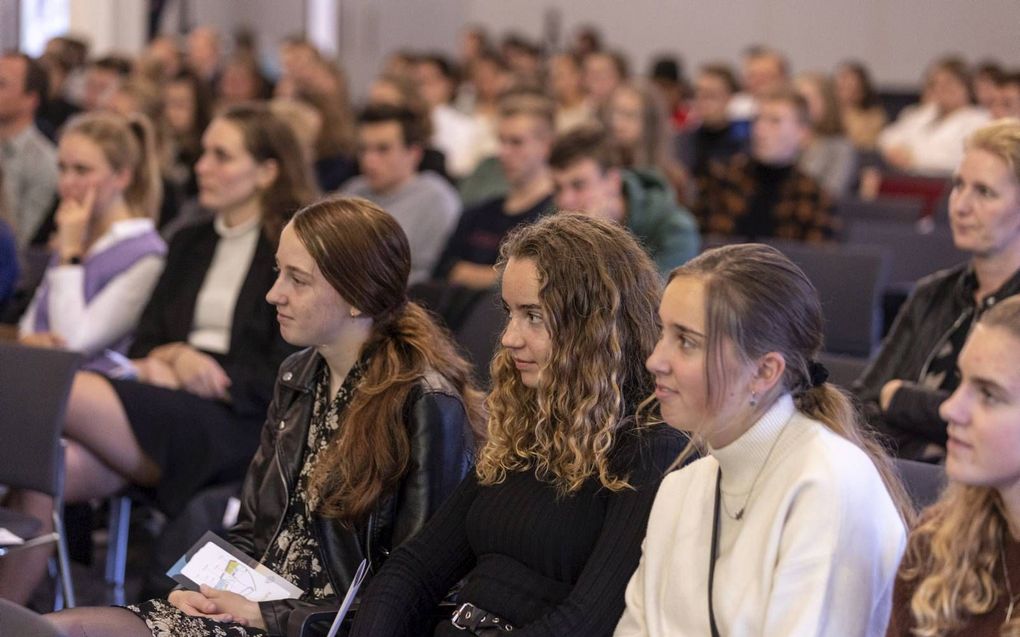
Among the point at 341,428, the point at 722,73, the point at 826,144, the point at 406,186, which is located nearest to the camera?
the point at 341,428

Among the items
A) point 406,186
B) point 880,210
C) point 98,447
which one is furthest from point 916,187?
point 98,447

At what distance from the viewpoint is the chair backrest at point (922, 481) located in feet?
7.63

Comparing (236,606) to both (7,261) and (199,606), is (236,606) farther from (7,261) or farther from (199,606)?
(7,261)

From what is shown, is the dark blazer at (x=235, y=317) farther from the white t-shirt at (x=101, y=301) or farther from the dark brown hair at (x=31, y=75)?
the dark brown hair at (x=31, y=75)

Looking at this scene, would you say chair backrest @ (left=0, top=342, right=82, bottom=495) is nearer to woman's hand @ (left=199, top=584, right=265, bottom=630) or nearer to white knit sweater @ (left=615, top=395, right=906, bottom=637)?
woman's hand @ (left=199, top=584, right=265, bottom=630)

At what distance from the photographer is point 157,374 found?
3.79 metres

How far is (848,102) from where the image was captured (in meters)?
10.8

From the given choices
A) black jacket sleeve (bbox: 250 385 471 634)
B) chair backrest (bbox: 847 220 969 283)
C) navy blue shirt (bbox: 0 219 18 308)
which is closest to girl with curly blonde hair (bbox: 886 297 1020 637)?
black jacket sleeve (bbox: 250 385 471 634)

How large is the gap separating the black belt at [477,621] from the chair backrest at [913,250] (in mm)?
3417

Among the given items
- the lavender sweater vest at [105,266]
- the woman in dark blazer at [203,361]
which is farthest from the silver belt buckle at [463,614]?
the lavender sweater vest at [105,266]

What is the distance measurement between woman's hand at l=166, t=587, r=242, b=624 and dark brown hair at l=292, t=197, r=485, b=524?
0.24m

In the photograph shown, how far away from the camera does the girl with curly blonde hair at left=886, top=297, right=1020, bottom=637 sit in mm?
1624

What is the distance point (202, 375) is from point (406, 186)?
186 centimetres

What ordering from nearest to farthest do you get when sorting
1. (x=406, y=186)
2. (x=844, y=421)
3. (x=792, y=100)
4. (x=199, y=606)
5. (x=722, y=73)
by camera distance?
(x=844, y=421) < (x=199, y=606) < (x=406, y=186) < (x=792, y=100) < (x=722, y=73)
